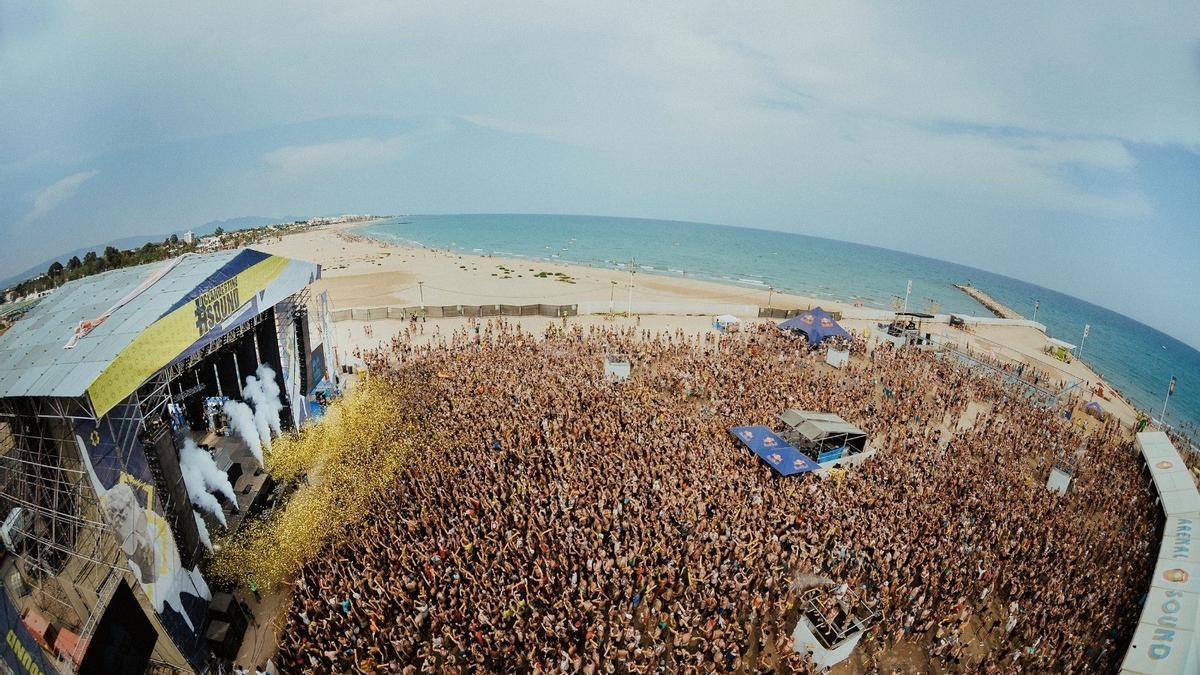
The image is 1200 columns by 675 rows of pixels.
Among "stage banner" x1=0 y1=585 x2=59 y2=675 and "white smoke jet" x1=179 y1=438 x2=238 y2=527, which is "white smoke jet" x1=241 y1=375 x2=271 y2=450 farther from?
"stage banner" x1=0 y1=585 x2=59 y2=675

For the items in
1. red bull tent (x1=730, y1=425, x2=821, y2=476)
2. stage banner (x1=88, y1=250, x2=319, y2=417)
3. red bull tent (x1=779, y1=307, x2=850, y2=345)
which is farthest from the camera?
red bull tent (x1=779, y1=307, x2=850, y2=345)

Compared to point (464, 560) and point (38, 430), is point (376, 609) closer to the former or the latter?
point (464, 560)

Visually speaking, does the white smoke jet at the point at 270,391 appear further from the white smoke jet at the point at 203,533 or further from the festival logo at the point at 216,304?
the white smoke jet at the point at 203,533

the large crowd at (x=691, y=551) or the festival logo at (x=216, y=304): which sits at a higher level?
the festival logo at (x=216, y=304)

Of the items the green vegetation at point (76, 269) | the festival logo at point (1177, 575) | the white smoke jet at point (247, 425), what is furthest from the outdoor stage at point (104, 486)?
the green vegetation at point (76, 269)

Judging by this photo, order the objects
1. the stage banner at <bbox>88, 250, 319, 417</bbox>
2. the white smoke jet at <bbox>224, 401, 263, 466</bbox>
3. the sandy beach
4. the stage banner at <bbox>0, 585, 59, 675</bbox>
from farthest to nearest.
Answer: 1. the sandy beach
2. the white smoke jet at <bbox>224, 401, 263, 466</bbox>
3. the stage banner at <bbox>88, 250, 319, 417</bbox>
4. the stage banner at <bbox>0, 585, 59, 675</bbox>

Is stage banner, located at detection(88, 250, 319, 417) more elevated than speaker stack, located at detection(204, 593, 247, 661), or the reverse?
stage banner, located at detection(88, 250, 319, 417)

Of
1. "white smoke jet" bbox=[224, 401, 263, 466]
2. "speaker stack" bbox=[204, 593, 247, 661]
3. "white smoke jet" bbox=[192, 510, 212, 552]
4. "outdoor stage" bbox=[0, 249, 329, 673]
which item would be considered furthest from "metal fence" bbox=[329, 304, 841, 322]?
"speaker stack" bbox=[204, 593, 247, 661]
